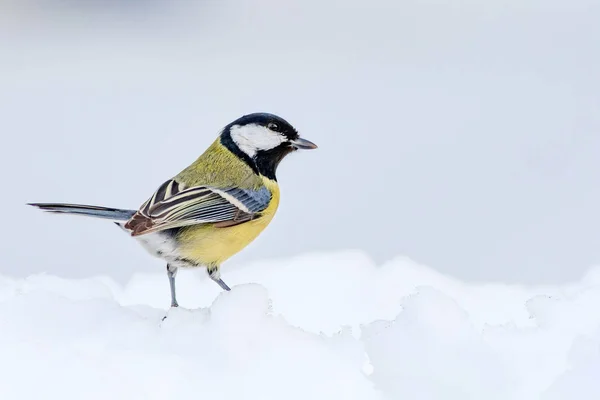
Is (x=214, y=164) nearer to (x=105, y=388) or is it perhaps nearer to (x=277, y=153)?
(x=277, y=153)

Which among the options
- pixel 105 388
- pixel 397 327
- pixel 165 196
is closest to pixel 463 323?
pixel 397 327

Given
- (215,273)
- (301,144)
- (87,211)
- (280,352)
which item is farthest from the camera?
(301,144)

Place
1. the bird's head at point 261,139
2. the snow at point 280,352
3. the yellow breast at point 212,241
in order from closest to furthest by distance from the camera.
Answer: the snow at point 280,352
the yellow breast at point 212,241
the bird's head at point 261,139

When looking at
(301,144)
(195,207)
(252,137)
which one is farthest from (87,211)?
(301,144)

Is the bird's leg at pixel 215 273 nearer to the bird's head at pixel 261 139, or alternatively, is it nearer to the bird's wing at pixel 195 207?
the bird's wing at pixel 195 207

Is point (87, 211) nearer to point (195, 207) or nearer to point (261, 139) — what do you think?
point (195, 207)

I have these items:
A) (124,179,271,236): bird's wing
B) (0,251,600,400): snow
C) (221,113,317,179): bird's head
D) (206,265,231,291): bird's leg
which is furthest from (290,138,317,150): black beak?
(0,251,600,400): snow

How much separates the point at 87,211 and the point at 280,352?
22.9 inches

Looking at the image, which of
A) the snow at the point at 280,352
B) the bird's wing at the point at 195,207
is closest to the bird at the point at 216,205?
the bird's wing at the point at 195,207

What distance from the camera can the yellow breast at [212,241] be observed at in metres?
1.74

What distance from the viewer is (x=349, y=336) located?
4.30ft

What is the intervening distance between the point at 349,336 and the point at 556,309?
347mm

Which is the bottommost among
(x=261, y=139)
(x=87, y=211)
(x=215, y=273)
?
(x=215, y=273)

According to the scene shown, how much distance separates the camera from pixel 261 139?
74.5 inches
